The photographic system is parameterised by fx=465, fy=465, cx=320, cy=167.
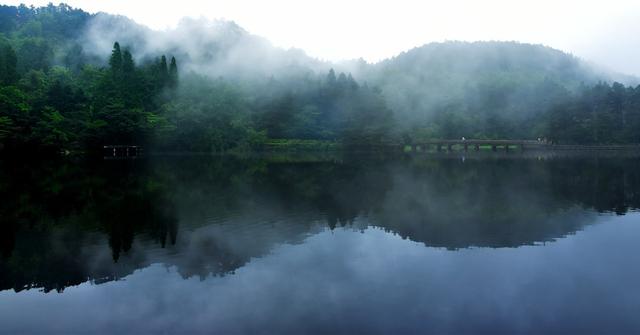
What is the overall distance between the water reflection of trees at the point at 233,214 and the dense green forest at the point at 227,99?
105 ft

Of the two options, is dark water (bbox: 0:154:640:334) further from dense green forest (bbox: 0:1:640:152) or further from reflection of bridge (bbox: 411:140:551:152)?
reflection of bridge (bbox: 411:140:551:152)

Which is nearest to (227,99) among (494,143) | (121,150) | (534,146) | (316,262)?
(121,150)

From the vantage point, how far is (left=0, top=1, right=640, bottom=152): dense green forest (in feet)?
206

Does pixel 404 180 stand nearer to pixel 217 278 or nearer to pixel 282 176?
pixel 282 176

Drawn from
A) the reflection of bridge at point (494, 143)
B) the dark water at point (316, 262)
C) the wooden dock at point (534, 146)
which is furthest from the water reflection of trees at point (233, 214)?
the wooden dock at point (534, 146)

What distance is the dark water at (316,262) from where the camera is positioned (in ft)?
28.9

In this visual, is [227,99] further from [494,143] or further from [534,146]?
[534,146]

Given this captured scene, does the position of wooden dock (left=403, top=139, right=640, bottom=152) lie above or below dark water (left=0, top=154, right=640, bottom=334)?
above

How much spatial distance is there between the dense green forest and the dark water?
140ft

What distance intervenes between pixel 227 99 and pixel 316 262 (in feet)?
242

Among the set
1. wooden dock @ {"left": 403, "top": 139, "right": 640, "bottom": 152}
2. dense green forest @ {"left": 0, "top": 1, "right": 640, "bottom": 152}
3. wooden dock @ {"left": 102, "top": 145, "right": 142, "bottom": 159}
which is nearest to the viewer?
dense green forest @ {"left": 0, "top": 1, "right": 640, "bottom": 152}

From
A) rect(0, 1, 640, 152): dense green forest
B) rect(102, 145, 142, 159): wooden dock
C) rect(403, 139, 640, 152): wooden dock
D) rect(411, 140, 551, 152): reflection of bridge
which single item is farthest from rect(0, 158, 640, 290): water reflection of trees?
rect(403, 139, 640, 152): wooden dock

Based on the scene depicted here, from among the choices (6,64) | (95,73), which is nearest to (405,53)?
(95,73)

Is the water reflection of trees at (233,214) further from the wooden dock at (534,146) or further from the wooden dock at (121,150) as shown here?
the wooden dock at (534,146)
